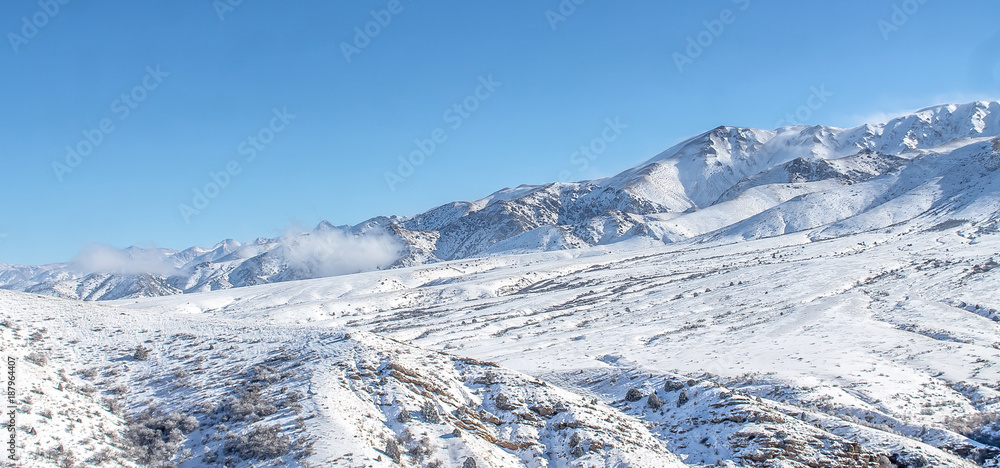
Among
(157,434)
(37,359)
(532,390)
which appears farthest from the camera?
(532,390)

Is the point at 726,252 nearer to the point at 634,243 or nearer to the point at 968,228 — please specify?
the point at 968,228

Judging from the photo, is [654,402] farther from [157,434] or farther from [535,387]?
[157,434]

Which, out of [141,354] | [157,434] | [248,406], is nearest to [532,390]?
[248,406]

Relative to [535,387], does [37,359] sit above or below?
above

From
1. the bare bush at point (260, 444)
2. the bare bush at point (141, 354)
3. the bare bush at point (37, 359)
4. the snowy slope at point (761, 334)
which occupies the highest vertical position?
the bare bush at point (37, 359)

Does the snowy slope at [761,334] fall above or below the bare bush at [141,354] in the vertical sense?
below

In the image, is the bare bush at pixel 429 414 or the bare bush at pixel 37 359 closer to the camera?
the bare bush at pixel 429 414

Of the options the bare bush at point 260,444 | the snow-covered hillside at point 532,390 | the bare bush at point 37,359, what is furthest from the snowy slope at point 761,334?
the bare bush at point 37,359

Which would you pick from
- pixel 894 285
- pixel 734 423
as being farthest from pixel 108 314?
pixel 894 285

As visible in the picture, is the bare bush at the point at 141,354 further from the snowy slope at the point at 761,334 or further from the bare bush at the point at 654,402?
the bare bush at the point at 654,402

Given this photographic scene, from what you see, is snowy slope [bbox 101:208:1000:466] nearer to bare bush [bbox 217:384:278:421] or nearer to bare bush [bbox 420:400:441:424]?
bare bush [bbox 420:400:441:424]

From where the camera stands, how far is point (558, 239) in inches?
7525

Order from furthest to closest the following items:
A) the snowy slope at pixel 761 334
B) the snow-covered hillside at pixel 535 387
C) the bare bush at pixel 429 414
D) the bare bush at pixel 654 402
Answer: the bare bush at pixel 654 402
the snowy slope at pixel 761 334
the bare bush at pixel 429 414
the snow-covered hillside at pixel 535 387

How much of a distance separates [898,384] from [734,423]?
977 centimetres
